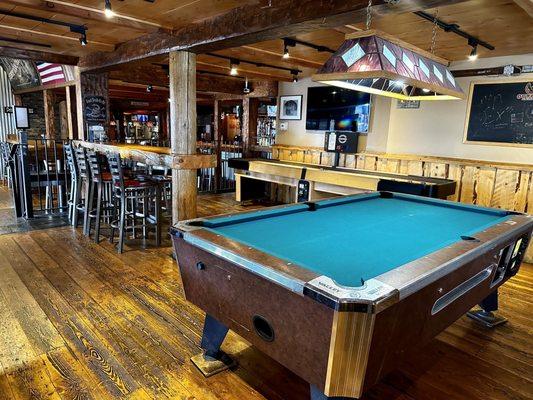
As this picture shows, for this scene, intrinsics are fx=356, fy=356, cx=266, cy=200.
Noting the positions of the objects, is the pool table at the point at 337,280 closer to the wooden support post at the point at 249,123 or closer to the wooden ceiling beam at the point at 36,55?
the wooden ceiling beam at the point at 36,55

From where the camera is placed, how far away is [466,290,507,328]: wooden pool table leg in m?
2.88

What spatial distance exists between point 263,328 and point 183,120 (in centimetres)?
272

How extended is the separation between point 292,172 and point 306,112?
5.48 ft

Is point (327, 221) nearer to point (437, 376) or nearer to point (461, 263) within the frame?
point (461, 263)

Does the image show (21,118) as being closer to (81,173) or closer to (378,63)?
(81,173)

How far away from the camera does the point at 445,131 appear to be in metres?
5.29

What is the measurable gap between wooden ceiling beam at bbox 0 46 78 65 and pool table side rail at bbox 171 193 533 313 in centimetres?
497

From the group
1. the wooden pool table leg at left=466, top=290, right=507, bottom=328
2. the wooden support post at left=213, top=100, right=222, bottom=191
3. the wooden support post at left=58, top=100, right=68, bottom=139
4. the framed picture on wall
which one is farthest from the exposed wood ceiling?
the wooden support post at left=58, top=100, right=68, bottom=139

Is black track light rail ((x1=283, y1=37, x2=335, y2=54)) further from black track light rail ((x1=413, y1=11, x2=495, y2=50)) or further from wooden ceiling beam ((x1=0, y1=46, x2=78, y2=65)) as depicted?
wooden ceiling beam ((x1=0, y1=46, x2=78, y2=65))

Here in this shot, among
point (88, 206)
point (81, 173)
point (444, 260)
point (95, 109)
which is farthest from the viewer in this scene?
point (95, 109)

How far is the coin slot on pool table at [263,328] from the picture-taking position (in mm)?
1619

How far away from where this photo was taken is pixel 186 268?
82.4 inches

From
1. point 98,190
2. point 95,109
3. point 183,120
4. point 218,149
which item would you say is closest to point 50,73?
point 95,109

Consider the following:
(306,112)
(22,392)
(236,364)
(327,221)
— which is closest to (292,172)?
(306,112)
